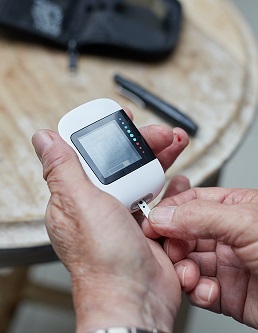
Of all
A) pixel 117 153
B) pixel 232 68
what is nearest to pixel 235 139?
pixel 232 68

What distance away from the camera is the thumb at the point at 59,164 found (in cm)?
55

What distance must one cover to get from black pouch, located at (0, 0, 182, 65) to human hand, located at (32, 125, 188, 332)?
33 cm

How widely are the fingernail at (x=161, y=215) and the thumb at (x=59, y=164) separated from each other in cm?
8

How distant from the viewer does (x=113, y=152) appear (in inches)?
23.5

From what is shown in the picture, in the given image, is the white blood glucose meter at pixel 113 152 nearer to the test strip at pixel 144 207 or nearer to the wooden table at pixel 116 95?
the test strip at pixel 144 207

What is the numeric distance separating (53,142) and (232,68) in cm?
42

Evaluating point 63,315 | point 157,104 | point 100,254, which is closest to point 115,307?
point 100,254

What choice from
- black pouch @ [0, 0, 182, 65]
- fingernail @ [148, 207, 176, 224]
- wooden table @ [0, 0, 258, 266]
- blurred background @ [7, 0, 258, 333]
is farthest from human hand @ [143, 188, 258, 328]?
blurred background @ [7, 0, 258, 333]

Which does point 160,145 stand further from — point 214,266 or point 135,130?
point 214,266

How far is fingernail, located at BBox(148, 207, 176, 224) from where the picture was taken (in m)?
0.59

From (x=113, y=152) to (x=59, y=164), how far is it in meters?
0.07

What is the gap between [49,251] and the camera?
0.67 m

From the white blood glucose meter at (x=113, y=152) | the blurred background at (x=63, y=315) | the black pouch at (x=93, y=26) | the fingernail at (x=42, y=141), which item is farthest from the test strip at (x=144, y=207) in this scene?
the blurred background at (x=63, y=315)

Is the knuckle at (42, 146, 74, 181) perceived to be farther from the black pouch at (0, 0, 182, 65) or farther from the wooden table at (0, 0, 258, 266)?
the black pouch at (0, 0, 182, 65)
